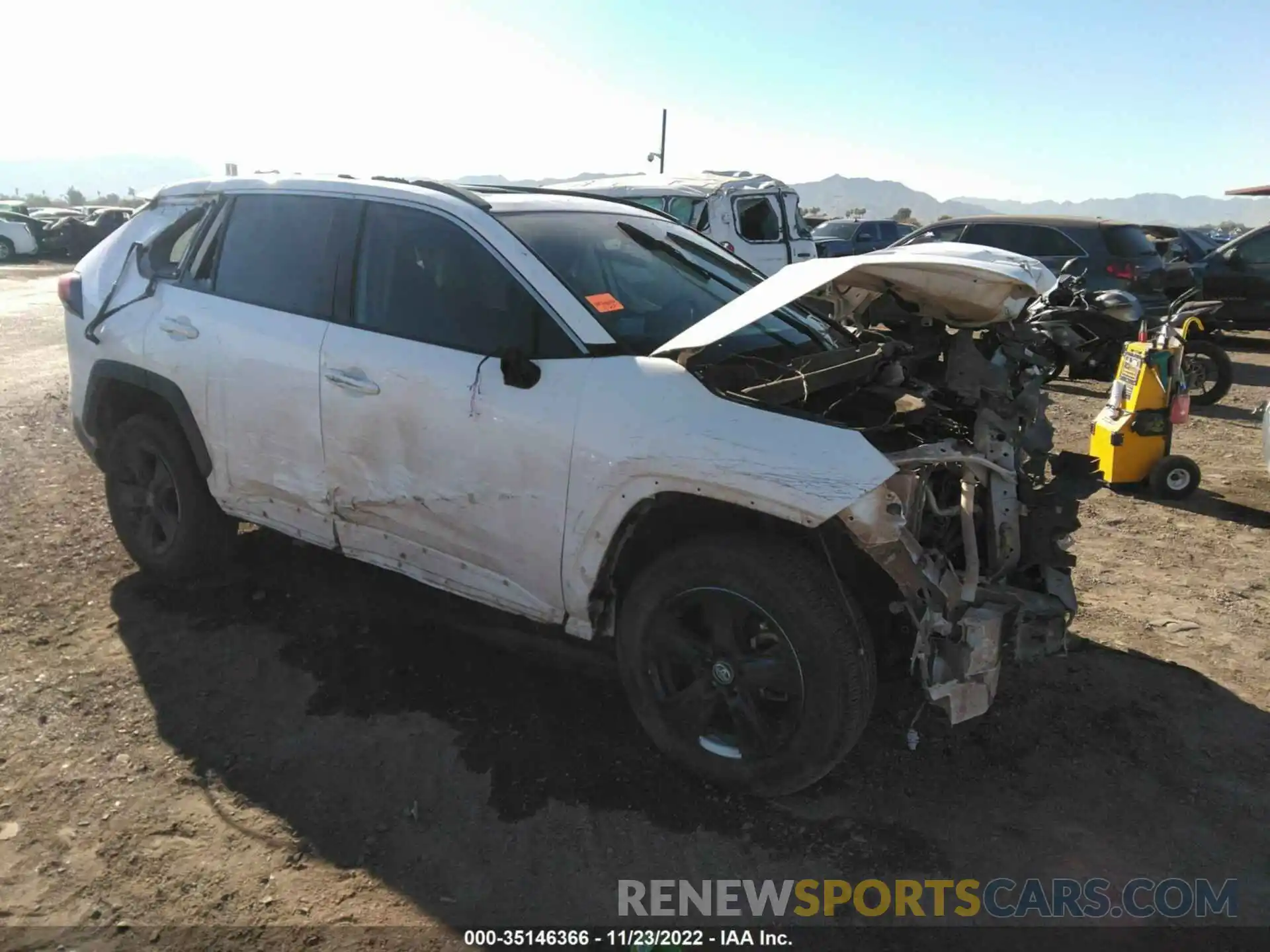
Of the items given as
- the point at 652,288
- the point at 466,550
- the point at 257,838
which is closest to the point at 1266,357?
the point at 652,288

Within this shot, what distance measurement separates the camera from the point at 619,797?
3.01 meters

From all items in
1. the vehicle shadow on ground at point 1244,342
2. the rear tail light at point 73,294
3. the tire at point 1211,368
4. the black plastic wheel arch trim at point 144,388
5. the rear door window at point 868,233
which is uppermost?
the rear door window at point 868,233

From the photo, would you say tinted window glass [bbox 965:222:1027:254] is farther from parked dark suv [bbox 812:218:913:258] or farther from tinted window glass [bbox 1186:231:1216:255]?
parked dark suv [bbox 812:218:913:258]

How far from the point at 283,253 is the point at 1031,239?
10586 mm

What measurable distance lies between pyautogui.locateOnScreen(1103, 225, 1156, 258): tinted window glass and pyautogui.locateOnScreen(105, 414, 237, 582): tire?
11.1 m

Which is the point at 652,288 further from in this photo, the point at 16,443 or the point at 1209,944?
the point at 16,443

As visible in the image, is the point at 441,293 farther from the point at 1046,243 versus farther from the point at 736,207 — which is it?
the point at 1046,243

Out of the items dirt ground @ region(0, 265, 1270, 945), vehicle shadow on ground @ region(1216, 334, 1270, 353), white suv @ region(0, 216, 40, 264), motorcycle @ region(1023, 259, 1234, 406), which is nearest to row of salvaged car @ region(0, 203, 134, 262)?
white suv @ region(0, 216, 40, 264)

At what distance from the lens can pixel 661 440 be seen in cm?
280

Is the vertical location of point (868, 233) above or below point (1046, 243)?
below

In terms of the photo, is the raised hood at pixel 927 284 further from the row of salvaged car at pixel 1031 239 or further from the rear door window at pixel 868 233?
the rear door window at pixel 868 233

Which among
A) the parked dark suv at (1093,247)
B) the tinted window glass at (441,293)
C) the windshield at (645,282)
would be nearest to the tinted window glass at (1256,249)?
the parked dark suv at (1093,247)

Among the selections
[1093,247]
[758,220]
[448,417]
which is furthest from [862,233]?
[448,417]

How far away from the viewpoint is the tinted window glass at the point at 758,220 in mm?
12672
